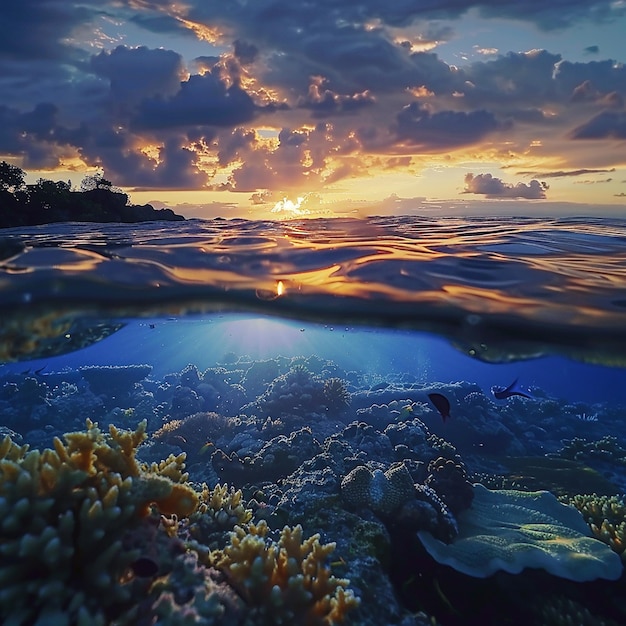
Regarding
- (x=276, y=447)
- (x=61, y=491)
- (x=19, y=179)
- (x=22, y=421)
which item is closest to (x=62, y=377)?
(x=22, y=421)

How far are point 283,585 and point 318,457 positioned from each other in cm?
377

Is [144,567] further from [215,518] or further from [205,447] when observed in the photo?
[205,447]

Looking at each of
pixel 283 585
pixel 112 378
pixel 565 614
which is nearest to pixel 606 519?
pixel 565 614

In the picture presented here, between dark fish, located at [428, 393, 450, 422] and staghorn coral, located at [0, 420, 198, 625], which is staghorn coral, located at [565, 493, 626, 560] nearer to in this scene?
dark fish, located at [428, 393, 450, 422]

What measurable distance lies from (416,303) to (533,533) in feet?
15.5

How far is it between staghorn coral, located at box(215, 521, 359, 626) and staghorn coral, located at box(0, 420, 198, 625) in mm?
920

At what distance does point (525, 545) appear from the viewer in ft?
19.7

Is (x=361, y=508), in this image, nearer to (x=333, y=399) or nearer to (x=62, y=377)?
(x=333, y=399)

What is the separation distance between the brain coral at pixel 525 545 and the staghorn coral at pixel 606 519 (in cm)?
27

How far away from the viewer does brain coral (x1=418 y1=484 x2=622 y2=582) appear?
18.7ft

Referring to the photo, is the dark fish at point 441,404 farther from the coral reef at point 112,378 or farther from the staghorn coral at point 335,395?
the coral reef at point 112,378

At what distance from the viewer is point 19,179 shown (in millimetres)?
20734

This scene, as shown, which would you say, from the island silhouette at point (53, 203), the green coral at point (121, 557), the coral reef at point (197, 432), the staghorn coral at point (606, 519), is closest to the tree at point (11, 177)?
the island silhouette at point (53, 203)

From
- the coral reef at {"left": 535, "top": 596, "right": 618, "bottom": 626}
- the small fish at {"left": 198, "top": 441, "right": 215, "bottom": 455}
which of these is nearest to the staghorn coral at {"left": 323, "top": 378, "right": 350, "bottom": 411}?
the small fish at {"left": 198, "top": 441, "right": 215, "bottom": 455}
